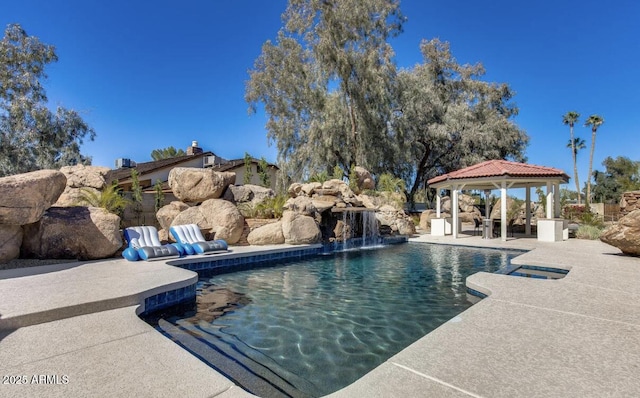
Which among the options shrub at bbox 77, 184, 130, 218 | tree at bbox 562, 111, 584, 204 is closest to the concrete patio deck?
shrub at bbox 77, 184, 130, 218

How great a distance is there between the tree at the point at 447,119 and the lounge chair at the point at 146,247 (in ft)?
57.8

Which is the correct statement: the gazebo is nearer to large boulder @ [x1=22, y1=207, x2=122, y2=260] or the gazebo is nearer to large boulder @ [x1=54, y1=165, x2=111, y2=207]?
large boulder @ [x1=22, y1=207, x2=122, y2=260]

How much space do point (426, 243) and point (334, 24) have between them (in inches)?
608

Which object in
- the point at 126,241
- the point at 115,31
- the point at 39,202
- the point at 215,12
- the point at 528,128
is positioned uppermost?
the point at 215,12

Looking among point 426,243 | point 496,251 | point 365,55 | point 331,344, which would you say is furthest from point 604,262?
point 365,55

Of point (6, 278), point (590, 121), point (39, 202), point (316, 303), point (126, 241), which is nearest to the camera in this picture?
point (316, 303)

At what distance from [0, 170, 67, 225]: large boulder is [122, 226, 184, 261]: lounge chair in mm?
2042

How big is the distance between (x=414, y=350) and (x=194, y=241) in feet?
26.8

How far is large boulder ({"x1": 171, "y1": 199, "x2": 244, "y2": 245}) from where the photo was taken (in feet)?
36.3

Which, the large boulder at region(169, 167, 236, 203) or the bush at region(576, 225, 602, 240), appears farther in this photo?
the bush at region(576, 225, 602, 240)

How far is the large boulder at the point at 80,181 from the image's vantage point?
9.96m

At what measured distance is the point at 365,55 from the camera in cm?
2119

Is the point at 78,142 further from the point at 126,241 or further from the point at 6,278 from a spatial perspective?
the point at 6,278

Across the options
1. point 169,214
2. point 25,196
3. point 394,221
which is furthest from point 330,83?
point 25,196
